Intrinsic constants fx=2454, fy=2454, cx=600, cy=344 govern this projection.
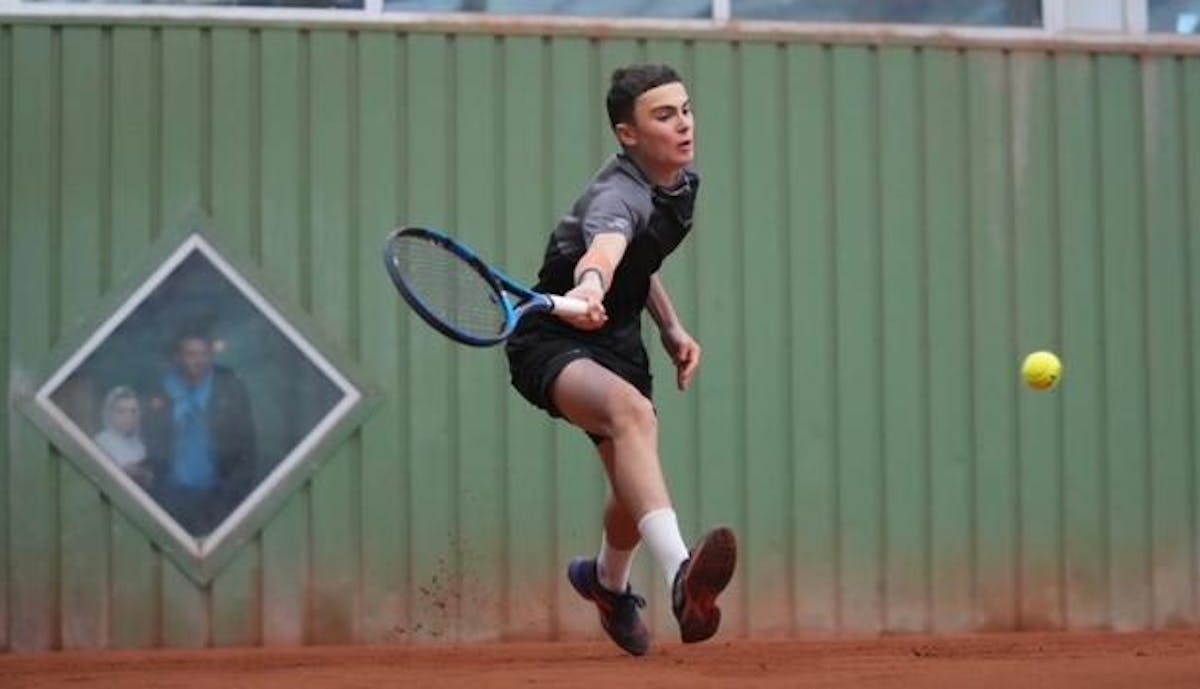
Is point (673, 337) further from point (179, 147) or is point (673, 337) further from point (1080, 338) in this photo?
point (1080, 338)

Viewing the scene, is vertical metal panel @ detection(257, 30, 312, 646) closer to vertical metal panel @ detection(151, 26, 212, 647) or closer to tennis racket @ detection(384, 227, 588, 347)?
vertical metal panel @ detection(151, 26, 212, 647)

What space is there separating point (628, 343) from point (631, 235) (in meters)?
0.58

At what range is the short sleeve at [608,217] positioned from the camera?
21.6 ft

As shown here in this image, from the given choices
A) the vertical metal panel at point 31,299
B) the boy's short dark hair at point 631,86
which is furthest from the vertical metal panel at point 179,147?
the boy's short dark hair at point 631,86

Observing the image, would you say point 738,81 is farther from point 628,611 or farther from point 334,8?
point 628,611

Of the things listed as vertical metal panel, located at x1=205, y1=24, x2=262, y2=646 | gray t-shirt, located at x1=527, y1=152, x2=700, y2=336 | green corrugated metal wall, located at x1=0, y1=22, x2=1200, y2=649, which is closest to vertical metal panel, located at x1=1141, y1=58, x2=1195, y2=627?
green corrugated metal wall, located at x1=0, y1=22, x2=1200, y2=649

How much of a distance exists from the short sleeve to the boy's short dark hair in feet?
1.37

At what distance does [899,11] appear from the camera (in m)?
11.1

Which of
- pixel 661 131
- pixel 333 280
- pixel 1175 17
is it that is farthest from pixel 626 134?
pixel 1175 17

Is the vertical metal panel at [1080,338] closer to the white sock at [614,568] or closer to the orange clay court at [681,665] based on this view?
the orange clay court at [681,665]

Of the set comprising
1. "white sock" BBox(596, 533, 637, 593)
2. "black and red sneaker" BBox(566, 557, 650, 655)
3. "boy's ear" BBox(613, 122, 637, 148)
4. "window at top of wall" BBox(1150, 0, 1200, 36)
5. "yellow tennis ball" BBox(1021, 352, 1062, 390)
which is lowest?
"black and red sneaker" BBox(566, 557, 650, 655)

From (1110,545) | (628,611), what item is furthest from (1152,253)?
(628,611)

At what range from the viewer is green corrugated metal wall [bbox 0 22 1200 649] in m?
10.4

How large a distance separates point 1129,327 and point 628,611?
174 inches
